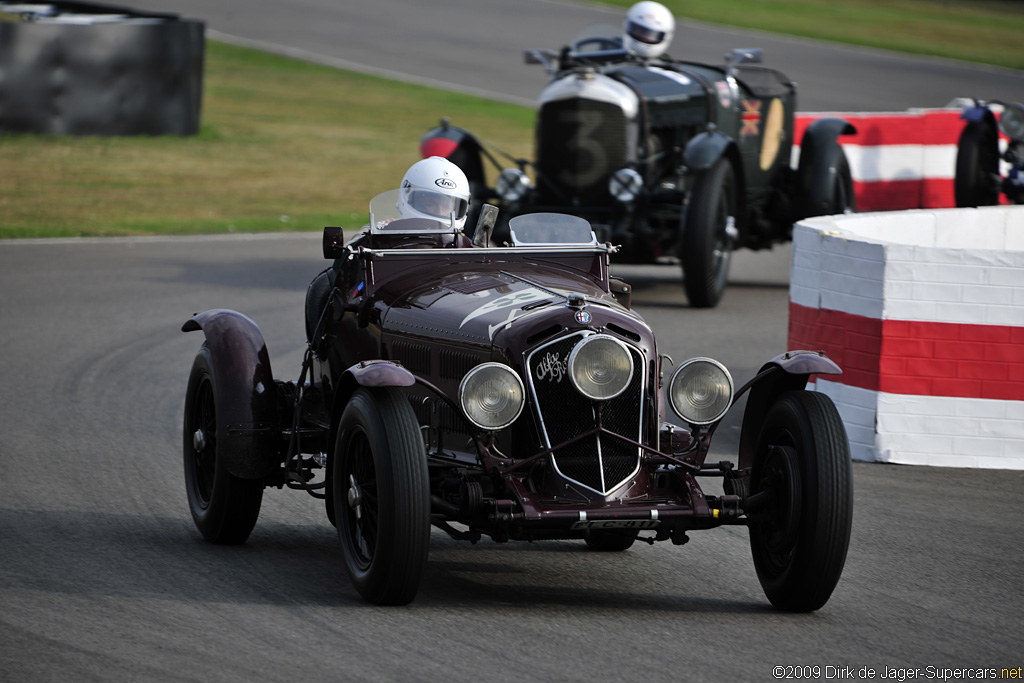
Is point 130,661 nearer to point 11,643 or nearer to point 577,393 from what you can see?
point 11,643

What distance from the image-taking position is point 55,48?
20859mm

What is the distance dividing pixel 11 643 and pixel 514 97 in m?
27.2

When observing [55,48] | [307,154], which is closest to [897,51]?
[307,154]

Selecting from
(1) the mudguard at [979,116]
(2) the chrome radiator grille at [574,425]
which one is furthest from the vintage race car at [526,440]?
(1) the mudguard at [979,116]

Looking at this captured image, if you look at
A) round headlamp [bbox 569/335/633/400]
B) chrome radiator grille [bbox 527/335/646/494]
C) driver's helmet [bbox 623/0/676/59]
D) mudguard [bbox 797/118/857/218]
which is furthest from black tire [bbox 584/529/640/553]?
driver's helmet [bbox 623/0/676/59]

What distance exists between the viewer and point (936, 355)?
328 inches

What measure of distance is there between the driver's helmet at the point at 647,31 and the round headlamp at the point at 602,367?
9509mm

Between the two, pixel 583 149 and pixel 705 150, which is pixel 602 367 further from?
pixel 583 149

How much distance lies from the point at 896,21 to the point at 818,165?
3253 centimetres

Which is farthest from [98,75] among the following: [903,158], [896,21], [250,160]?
[896,21]

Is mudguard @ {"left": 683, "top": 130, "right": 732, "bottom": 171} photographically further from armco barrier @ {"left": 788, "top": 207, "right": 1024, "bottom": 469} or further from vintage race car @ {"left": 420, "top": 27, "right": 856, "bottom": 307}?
armco barrier @ {"left": 788, "top": 207, "right": 1024, "bottom": 469}

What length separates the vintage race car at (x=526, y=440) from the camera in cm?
553

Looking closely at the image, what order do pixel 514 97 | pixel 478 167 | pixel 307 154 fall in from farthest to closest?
pixel 514 97, pixel 307 154, pixel 478 167

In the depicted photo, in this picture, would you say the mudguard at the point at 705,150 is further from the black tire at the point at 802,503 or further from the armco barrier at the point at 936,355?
the black tire at the point at 802,503
